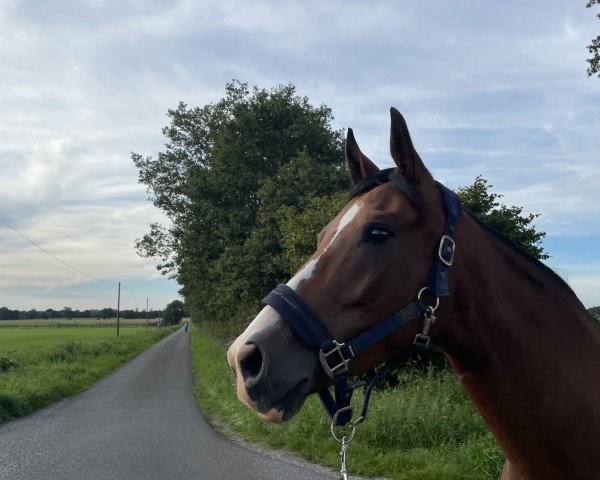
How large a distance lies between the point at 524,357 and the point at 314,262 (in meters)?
0.82

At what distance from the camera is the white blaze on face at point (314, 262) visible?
1869 millimetres

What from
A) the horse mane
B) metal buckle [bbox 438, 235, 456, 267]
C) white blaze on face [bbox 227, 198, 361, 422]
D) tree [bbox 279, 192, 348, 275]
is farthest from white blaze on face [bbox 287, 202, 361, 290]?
tree [bbox 279, 192, 348, 275]

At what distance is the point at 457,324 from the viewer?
1948 millimetres

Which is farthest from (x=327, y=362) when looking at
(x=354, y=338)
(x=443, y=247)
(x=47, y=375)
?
(x=47, y=375)

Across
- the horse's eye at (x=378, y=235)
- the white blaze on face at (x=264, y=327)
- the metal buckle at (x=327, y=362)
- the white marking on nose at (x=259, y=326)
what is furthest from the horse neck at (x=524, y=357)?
the white marking on nose at (x=259, y=326)

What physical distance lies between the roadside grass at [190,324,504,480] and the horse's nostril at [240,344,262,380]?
5.12 meters

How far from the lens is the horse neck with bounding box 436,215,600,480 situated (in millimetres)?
1828

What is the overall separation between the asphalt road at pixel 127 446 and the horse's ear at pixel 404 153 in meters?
5.43

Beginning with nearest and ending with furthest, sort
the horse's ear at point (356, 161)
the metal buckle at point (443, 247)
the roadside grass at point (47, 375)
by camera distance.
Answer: the metal buckle at point (443, 247), the horse's ear at point (356, 161), the roadside grass at point (47, 375)

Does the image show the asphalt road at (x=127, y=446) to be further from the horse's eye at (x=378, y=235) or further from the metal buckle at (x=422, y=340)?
the horse's eye at (x=378, y=235)

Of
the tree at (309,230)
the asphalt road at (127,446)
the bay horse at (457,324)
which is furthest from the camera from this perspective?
the tree at (309,230)

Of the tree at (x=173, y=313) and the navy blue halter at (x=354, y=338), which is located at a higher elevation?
the tree at (x=173, y=313)

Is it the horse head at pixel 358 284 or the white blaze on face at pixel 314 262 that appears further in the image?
the white blaze on face at pixel 314 262

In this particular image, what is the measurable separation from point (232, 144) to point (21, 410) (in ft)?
49.1
